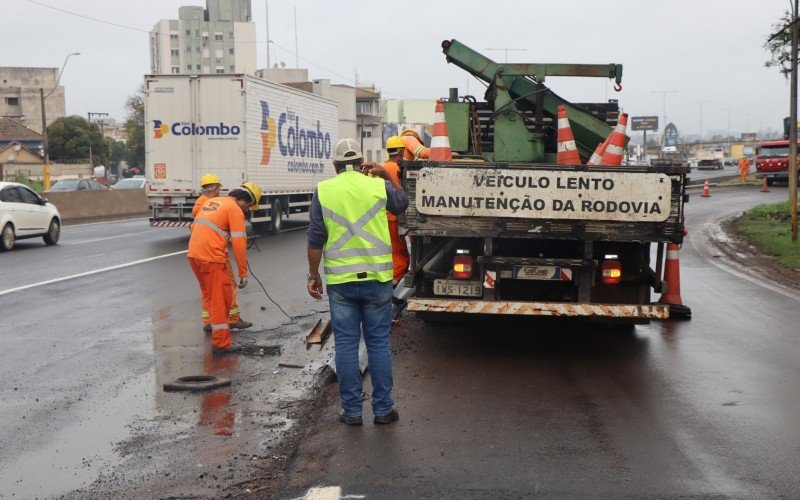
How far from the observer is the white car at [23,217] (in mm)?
20875

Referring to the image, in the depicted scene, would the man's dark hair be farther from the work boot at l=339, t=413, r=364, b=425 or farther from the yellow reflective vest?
the work boot at l=339, t=413, r=364, b=425

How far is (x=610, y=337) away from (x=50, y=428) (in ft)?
18.0

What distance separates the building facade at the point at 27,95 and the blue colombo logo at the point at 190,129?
9047cm

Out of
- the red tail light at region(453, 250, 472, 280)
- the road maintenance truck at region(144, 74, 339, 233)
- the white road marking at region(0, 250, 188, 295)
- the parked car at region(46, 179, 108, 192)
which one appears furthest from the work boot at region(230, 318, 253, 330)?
the parked car at region(46, 179, 108, 192)

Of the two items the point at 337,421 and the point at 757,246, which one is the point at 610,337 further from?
the point at 757,246

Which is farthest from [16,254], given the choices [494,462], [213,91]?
[494,462]

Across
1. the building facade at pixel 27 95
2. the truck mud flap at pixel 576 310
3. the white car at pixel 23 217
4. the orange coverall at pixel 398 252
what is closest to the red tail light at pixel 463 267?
the truck mud flap at pixel 576 310

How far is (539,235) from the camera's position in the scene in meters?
8.06

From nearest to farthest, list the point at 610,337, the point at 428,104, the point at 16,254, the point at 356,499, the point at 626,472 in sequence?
the point at 356,499 < the point at 626,472 < the point at 610,337 < the point at 16,254 < the point at 428,104

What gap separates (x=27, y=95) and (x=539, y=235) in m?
111

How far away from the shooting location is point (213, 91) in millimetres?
22594

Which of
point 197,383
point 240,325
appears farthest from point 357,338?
point 240,325

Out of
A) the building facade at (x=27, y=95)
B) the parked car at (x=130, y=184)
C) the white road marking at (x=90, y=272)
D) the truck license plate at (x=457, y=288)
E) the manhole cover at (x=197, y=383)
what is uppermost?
the building facade at (x=27, y=95)

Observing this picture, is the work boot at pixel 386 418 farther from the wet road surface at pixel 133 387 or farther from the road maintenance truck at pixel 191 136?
the road maintenance truck at pixel 191 136
